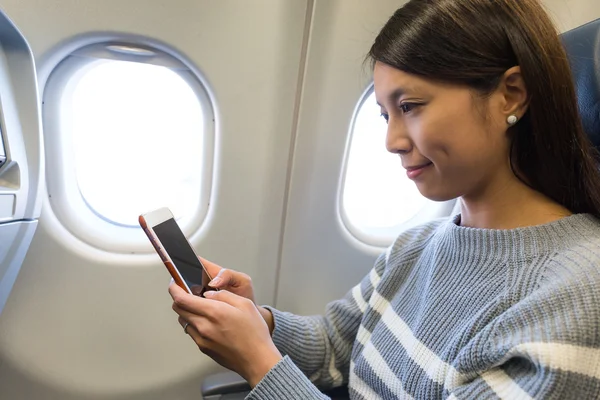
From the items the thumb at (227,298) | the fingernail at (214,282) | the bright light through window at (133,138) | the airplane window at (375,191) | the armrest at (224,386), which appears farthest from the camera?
the airplane window at (375,191)

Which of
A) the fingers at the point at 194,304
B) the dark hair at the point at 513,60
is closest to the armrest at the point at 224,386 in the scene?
the fingers at the point at 194,304

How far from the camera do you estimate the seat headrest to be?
81 centimetres

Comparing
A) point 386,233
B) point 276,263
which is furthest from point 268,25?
point 386,233

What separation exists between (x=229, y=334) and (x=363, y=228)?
32.2 inches

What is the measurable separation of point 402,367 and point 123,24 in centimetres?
95

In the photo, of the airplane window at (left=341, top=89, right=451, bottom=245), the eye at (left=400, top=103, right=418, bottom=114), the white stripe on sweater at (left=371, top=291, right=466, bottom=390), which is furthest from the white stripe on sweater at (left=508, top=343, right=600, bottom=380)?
the airplane window at (left=341, top=89, right=451, bottom=245)

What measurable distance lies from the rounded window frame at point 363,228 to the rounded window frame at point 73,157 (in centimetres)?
40

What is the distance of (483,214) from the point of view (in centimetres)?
81

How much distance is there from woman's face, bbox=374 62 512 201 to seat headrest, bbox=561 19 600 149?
0.77 ft

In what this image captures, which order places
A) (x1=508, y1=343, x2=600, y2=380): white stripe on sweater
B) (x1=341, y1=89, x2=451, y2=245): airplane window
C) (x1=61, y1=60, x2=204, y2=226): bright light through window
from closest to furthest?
(x1=508, y1=343, x2=600, y2=380): white stripe on sweater
(x1=61, y1=60, x2=204, y2=226): bright light through window
(x1=341, y1=89, x2=451, y2=245): airplane window

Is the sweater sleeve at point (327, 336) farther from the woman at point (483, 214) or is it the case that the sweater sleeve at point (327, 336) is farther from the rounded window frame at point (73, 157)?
the rounded window frame at point (73, 157)

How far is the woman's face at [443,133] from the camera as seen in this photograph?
2.26 feet

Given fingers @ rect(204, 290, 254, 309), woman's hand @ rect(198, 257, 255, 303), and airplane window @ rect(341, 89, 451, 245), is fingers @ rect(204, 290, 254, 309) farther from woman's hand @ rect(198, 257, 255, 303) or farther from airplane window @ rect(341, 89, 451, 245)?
airplane window @ rect(341, 89, 451, 245)

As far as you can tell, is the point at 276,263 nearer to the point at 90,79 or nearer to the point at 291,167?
the point at 291,167
